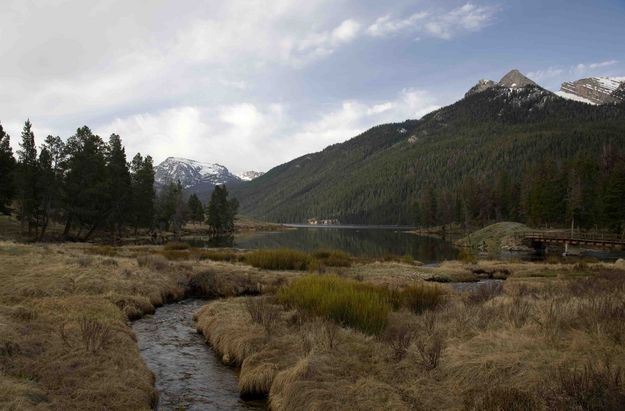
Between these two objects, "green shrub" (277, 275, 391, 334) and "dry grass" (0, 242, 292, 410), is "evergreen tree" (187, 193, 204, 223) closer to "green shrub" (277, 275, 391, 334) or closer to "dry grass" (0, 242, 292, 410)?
"dry grass" (0, 242, 292, 410)

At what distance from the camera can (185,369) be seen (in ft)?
40.1

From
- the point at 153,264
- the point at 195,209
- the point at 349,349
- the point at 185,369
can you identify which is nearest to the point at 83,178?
the point at 153,264

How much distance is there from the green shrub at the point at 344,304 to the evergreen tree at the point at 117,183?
171ft

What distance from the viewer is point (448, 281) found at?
33125 mm

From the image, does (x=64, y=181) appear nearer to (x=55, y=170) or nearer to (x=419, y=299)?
(x=55, y=170)

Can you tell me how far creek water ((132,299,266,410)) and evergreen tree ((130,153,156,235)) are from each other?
6373cm

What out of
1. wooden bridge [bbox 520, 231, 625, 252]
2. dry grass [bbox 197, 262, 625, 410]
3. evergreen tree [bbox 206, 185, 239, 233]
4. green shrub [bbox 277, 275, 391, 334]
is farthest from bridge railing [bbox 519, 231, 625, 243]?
evergreen tree [bbox 206, 185, 239, 233]

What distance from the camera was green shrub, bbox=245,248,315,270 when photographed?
3469 cm

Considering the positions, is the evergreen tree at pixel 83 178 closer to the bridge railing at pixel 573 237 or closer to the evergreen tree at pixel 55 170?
the evergreen tree at pixel 55 170

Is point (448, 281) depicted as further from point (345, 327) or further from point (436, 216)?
point (436, 216)

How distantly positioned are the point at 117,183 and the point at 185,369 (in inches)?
2325

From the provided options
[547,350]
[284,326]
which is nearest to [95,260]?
[284,326]

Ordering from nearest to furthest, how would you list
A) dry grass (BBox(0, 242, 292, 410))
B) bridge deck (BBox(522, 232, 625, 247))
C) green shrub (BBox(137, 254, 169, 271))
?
dry grass (BBox(0, 242, 292, 410)), green shrub (BBox(137, 254, 169, 271)), bridge deck (BBox(522, 232, 625, 247))

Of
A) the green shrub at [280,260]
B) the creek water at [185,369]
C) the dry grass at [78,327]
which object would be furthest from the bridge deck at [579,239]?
the creek water at [185,369]
